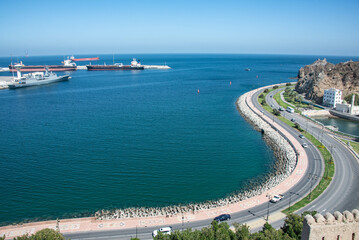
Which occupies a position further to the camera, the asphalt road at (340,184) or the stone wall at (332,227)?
the asphalt road at (340,184)

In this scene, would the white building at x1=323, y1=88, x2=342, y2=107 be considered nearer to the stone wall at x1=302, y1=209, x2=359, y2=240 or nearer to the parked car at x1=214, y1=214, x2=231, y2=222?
the parked car at x1=214, y1=214, x2=231, y2=222

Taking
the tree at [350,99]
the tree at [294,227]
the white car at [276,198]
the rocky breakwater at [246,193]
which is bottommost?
the rocky breakwater at [246,193]

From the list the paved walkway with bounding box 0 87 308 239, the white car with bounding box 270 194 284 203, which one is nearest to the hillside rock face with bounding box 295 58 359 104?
the white car with bounding box 270 194 284 203

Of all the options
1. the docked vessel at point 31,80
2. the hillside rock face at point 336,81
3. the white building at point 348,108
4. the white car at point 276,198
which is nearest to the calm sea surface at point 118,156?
the white car at point 276,198

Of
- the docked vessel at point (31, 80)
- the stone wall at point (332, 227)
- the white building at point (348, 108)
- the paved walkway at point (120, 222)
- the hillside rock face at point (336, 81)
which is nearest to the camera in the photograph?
the stone wall at point (332, 227)

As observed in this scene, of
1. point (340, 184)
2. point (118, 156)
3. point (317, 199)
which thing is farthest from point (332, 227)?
point (118, 156)

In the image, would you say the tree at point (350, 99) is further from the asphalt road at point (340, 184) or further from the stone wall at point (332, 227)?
the stone wall at point (332, 227)

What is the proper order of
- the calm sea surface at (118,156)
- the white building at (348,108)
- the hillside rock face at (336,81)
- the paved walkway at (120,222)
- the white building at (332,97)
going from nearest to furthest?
the paved walkway at (120,222)
the calm sea surface at (118,156)
the white building at (348,108)
the white building at (332,97)
the hillside rock face at (336,81)
